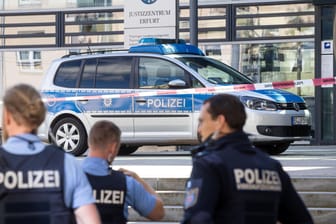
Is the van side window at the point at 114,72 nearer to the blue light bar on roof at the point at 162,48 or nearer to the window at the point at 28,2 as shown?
the blue light bar on roof at the point at 162,48

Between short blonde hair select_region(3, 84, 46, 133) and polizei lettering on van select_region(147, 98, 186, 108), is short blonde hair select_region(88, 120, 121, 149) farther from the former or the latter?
polizei lettering on van select_region(147, 98, 186, 108)

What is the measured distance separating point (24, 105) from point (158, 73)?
9159 millimetres

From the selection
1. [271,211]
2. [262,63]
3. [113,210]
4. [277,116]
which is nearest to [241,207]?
[271,211]

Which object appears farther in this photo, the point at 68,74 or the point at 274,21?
the point at 274,21

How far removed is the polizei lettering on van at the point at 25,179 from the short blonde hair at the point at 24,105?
0.20 m

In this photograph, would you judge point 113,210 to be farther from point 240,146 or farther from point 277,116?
point 277,116

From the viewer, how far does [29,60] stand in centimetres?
2194

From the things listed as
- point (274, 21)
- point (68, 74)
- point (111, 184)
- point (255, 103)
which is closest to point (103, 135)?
point (111, 184)

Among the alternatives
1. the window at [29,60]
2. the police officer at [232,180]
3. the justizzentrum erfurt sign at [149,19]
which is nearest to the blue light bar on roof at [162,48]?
the justizzentrum erfurt sign at [149,19]

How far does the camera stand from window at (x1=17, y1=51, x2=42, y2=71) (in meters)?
21.8

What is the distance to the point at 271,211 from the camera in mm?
3834

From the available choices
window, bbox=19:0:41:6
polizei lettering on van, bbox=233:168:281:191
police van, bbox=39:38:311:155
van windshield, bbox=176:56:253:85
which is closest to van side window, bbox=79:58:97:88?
police van, bbox=39:38:311:155

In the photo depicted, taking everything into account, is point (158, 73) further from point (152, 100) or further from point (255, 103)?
point (255, 103)

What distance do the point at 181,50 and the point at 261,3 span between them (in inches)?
277
